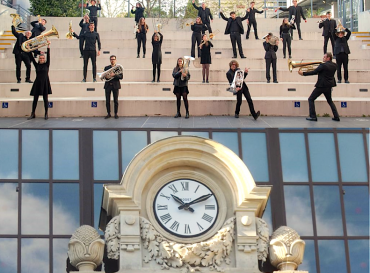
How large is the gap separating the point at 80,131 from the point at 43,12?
18.6m

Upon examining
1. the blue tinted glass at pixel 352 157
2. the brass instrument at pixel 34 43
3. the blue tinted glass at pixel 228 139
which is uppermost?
the brass instrument at pixel 34 43

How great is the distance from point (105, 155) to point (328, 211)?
221 inches

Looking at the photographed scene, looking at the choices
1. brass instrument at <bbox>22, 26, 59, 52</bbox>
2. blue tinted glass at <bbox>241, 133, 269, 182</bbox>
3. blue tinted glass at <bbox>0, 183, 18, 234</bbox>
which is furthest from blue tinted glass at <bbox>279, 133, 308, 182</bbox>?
brass instrument at <bbox>22, 26, 59, 52</bbox>

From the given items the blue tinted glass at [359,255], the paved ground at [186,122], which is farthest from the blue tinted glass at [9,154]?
the blue tinted glass at [359,255]

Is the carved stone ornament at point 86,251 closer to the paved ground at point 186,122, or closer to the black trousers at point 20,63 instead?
the paved ground at point 186,122

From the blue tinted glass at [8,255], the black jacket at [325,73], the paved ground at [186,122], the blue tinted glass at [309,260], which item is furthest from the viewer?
the black jacket at [325,73]

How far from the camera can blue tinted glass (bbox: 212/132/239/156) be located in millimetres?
24688

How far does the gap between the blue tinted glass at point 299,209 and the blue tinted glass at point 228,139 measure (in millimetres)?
1652

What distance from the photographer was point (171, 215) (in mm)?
21203

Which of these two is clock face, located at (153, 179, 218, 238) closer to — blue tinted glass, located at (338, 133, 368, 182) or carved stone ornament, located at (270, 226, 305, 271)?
carved stone ornament, located at (270, 226, 305, 271)

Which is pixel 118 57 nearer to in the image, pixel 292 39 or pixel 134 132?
pixel 292 39

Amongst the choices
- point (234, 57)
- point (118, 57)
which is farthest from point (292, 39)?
point (118, 57)

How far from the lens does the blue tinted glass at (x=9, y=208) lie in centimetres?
2369

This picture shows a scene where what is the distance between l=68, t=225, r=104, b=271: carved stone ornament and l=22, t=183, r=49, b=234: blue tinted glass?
3108mm
